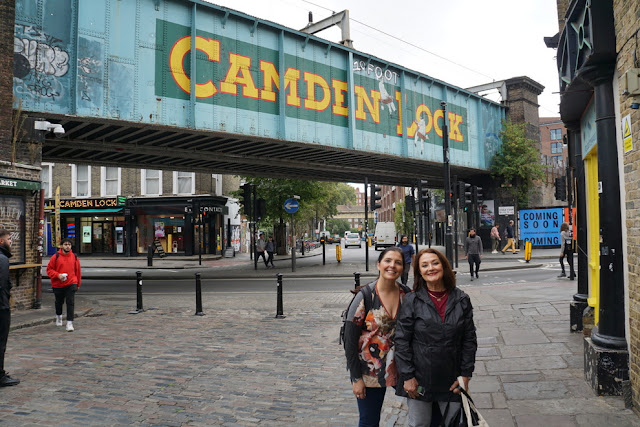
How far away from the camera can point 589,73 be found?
471cm

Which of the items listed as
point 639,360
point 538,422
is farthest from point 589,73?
point 538,422

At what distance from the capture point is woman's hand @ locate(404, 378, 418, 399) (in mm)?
2895

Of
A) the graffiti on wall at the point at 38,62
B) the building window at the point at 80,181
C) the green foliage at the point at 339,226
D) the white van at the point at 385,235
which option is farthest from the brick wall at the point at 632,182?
the green foliage at the point at 339,226

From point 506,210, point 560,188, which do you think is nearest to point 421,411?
point 560,188

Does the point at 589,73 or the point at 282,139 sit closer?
the point at 589,73

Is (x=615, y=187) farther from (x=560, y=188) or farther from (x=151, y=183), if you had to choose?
(x=151, y=183)

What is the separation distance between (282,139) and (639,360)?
45.9 feet

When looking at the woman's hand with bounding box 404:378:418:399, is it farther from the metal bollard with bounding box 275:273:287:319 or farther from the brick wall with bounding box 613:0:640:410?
the metal bollard with bounding box 275:273:287:319

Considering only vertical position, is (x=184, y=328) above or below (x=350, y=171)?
below

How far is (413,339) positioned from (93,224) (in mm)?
38388

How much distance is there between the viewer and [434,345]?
2883mm

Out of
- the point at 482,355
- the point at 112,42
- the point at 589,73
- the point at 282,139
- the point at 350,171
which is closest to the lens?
the point at 589,73

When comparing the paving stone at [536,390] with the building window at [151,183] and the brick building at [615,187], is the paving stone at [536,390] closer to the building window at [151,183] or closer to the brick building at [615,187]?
the brick building at [615,187]

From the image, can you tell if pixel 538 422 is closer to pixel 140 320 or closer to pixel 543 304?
pixel 543 304
